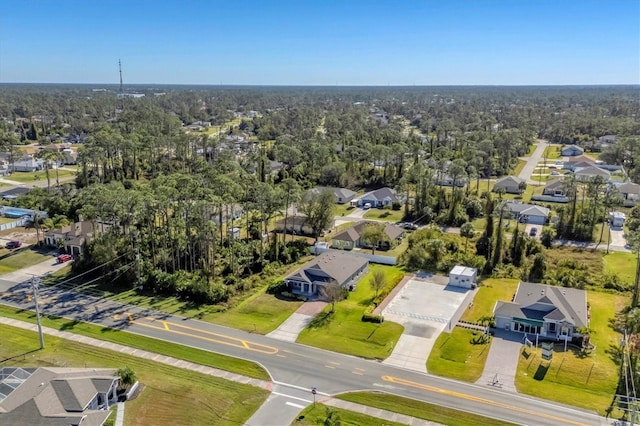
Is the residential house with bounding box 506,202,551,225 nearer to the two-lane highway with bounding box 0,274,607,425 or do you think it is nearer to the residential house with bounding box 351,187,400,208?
the residential house with bounding box 351,187,400,208

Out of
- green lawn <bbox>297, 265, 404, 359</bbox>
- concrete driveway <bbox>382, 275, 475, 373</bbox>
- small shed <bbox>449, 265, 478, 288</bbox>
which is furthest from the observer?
small shed <bbox>449, 265, 478, 288</bbox>

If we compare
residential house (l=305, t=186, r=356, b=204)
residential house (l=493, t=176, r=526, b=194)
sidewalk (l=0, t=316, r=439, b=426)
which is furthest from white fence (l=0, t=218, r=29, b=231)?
residential house (l=493, t=176, r=526, b=194)

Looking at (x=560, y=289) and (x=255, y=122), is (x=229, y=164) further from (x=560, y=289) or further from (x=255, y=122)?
(x=255, y=122)

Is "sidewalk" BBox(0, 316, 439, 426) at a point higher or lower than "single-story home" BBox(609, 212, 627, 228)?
lower

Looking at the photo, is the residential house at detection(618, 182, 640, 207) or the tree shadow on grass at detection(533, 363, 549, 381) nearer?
the tree shadow on grass at detection(533, 363, 549, 381)

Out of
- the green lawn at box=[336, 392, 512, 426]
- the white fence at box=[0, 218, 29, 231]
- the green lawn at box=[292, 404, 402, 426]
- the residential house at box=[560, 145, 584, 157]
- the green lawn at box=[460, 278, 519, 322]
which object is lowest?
the green lawn at box=[292, 404, 402, 426]

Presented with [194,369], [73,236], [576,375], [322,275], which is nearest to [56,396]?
[194,369]

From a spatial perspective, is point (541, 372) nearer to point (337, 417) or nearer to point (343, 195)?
point (337, 417)
